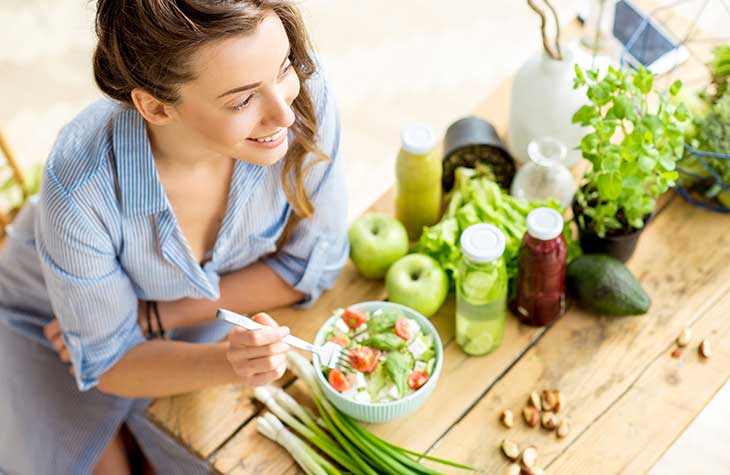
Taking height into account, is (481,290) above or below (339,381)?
above

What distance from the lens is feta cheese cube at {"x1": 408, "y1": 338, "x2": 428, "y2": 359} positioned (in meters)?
1.53

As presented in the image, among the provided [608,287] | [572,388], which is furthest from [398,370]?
[608,287]

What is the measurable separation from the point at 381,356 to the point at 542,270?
337 millimetres

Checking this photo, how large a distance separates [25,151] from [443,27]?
1.67 meters

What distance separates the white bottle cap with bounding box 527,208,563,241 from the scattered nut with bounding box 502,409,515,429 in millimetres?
327

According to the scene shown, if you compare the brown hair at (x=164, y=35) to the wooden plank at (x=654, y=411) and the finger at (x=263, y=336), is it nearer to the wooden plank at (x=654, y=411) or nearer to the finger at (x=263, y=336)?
the finger at (x=263, y=336)

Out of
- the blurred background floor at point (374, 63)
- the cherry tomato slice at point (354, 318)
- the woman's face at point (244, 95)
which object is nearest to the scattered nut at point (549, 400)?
the cherry tomato slice at point (354, 318)

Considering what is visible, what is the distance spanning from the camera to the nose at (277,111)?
1279 mm

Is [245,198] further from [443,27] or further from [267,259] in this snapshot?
[443,27]

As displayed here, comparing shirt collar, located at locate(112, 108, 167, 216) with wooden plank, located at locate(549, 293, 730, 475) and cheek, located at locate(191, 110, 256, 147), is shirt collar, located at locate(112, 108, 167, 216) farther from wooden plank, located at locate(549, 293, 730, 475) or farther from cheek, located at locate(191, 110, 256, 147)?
wooden plank, located at locate(549, 293, 730, 475)

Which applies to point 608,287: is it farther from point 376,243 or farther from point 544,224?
point 376,243

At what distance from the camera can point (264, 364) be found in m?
1.42

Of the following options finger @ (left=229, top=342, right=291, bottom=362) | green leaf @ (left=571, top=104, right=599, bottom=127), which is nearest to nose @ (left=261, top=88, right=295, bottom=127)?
finger @ (left=229, top=342, right=291, bottom=362)

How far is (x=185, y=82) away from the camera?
124 centimetres
